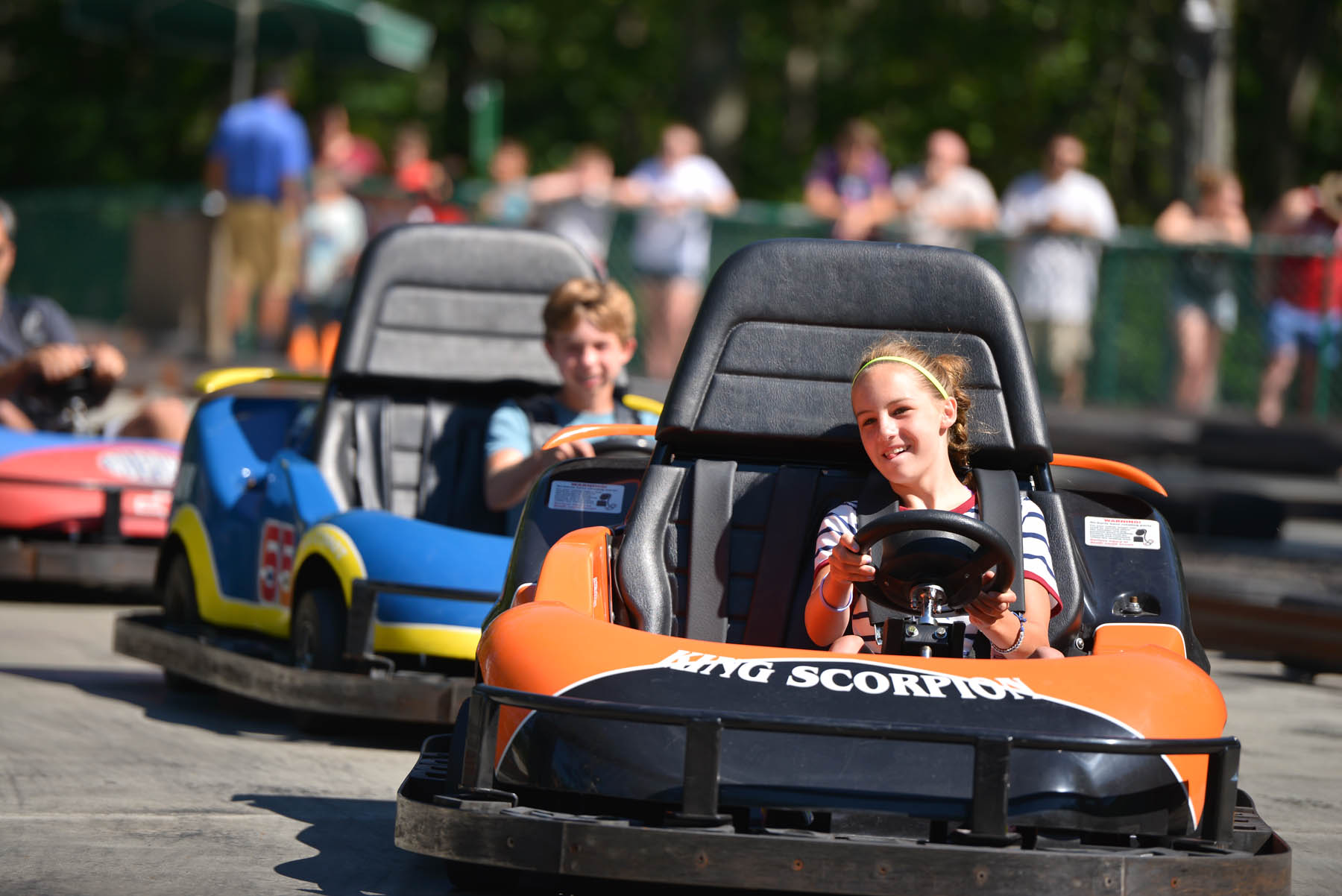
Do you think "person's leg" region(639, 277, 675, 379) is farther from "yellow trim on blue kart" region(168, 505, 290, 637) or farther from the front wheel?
the front wheel

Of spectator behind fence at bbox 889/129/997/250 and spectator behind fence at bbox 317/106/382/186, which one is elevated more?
spectator behind fence at bbox 317/106/382/186

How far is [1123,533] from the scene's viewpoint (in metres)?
4.70

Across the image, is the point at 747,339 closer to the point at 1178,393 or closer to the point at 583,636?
the point at 583,636

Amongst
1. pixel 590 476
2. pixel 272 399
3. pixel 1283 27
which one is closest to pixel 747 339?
pixel 590 476

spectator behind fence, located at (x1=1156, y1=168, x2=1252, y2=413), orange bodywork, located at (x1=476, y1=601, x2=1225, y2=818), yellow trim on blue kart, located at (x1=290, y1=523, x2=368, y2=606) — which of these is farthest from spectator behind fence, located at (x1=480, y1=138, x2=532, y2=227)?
orange bodywork, located at (x1=476, y1=601, x2=1225, y2=818)

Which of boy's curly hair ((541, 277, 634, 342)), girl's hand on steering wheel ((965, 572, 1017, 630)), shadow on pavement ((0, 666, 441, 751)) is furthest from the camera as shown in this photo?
boy's curly hair ((541, 277, 634, 342))

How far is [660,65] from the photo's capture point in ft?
102

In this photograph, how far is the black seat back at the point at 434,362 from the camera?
22.5 ft

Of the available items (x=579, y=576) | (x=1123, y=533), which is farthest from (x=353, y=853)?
(x=1123, y=533)

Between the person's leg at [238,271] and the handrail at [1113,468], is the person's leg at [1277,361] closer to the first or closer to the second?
the person's leg at [238,271]

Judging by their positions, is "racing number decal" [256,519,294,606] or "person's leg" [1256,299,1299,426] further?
"person's leg" [1256,299,1299,426]

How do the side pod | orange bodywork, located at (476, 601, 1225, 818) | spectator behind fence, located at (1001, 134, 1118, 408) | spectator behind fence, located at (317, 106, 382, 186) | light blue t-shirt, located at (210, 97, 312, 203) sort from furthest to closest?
spectator behind fence, located at (317, 106, 382, 186) < light blue t-shirt, located at (210, 97, 312, 203) < spectator behind fence, located at (1001, 134, 1118, 408) < the side pod < orange bodywork, located at (476, 601, 1225, 818)

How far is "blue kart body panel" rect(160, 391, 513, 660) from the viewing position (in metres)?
5.72

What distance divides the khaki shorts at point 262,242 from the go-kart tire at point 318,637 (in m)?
9.56
